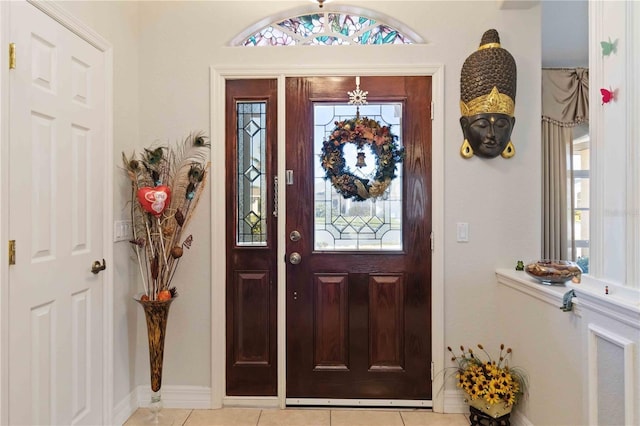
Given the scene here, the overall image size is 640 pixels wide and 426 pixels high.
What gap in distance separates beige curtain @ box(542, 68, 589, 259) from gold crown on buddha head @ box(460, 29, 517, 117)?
1.29 metres

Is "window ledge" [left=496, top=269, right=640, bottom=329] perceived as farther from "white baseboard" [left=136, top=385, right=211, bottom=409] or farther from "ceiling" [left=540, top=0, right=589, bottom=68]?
"white baseboard" [left=136, top=385, right=211, bottom=409]

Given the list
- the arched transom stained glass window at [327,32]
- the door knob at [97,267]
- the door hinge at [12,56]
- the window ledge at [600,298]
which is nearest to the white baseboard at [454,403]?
the window ledge at [600,298]

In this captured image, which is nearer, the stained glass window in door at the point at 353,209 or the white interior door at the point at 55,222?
the white interior door at the point at 55,222

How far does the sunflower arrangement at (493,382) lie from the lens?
6.43 ft

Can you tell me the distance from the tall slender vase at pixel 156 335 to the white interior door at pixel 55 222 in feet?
0.82

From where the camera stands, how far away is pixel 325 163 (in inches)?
91.9

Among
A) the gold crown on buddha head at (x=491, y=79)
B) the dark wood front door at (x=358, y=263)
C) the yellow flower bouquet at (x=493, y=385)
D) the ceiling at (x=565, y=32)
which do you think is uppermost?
the ceiling at (x=565, y=32)

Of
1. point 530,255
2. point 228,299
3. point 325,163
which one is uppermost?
point 325,163

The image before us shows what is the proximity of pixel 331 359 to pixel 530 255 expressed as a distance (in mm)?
1448

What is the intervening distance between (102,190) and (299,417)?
179 cm

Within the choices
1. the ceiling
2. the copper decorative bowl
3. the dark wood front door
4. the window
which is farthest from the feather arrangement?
the window

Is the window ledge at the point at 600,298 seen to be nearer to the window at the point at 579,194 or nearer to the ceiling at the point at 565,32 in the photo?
the window at the point at 579,194

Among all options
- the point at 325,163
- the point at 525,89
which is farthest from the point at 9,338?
the point at 525,89

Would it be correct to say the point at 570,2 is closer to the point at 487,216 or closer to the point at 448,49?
the point at 448,49
